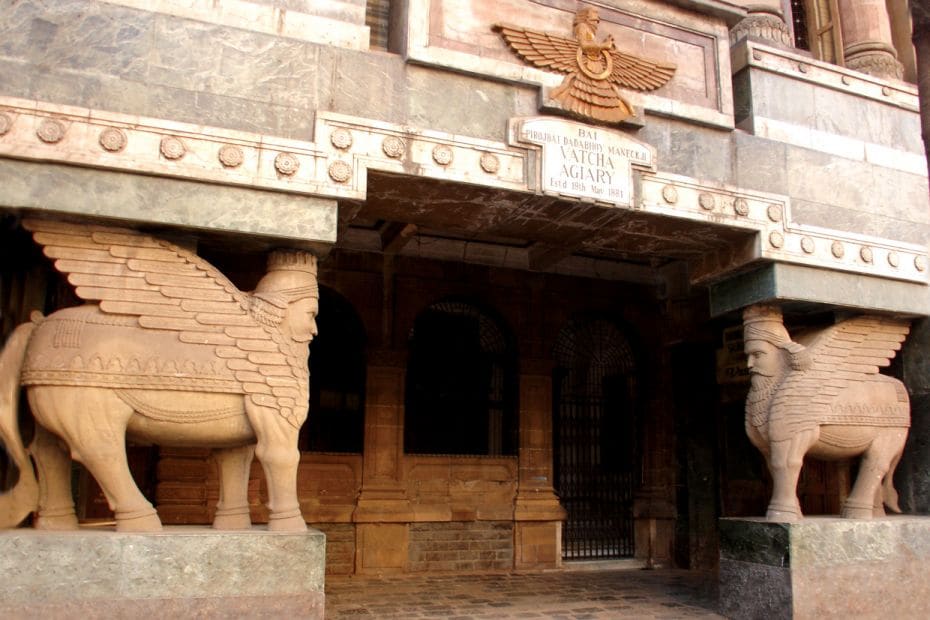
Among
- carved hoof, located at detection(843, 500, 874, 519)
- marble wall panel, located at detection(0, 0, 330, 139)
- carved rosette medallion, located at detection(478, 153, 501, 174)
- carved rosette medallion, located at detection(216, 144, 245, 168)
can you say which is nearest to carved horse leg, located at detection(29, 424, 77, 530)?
carved rosette medallion, located at detection(216, 144, 245, 168)

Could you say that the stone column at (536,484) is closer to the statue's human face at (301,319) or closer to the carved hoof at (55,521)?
the statue's human face at (301,319)

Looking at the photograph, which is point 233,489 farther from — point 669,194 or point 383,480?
point 669,194

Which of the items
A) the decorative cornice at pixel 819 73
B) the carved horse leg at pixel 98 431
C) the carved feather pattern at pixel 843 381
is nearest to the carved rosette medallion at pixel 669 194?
the decorative cornice at pixel 819 73

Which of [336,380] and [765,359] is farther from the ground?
[336,380]

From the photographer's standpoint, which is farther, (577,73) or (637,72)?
(637,72)

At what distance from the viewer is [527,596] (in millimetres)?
8352

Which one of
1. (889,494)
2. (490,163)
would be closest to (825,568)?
(889,494)

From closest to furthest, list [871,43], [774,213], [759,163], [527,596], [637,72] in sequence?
[637,72]
[774,213]
[759,163]
[527,596]
[871,43]

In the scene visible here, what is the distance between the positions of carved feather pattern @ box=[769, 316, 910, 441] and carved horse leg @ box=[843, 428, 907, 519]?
144 millimetres

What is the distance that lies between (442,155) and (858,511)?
518 cm

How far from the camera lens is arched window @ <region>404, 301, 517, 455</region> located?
10961mm

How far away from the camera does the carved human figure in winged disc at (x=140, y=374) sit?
207 inches

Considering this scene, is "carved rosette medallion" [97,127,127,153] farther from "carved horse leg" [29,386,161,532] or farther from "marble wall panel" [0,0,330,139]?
"carved horse leg" [29,386,161,532]

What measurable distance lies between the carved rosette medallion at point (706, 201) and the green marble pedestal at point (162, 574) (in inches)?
172
